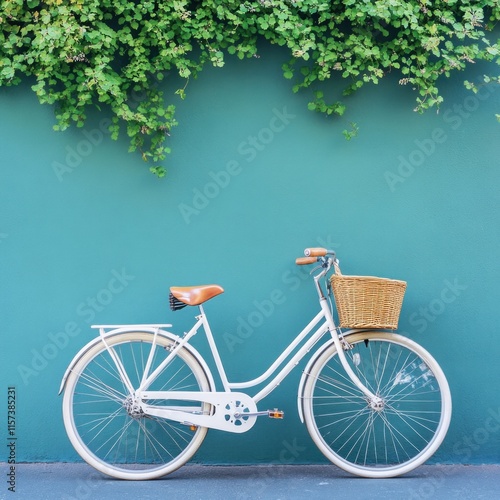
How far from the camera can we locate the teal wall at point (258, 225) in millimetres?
5469

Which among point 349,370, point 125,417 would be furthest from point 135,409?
point 349,370

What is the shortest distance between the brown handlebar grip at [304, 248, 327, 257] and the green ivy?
0.79 metres

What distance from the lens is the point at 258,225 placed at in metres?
5.49

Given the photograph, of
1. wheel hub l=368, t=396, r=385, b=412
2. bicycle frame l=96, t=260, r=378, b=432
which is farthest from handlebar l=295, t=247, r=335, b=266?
wheel hub l=368, t=396, r=385, b=412

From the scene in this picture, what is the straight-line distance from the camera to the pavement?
192 inches

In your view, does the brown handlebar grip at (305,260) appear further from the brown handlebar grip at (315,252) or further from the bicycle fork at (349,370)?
the bicycle fork at (349,370)

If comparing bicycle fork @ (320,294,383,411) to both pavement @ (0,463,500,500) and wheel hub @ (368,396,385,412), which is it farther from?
pavement @ (0,463,500,500)

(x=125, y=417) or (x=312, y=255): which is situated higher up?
(x=312, y=255)

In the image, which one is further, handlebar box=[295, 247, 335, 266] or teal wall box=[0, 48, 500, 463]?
teal wall box=[0, 48, 500, 463]

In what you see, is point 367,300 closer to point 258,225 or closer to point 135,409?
point 258,225

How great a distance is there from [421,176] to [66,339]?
99.6 inches

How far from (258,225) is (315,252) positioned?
60cm

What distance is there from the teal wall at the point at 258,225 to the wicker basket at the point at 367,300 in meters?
0.54

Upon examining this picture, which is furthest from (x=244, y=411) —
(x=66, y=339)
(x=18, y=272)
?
(x=18, y=272)
